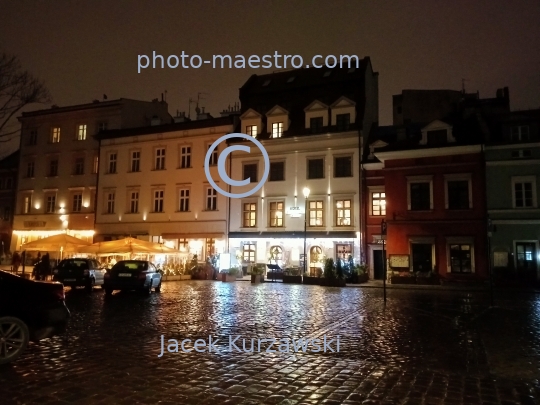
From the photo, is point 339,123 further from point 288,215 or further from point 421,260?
point 421,260

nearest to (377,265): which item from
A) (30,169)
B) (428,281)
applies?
(428,281)

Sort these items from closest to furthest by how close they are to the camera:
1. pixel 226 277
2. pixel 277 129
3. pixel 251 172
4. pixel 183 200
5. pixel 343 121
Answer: pixel 226 277, pixel 343 121, pixel 277 129, pixel 251 172, pixel 183 200

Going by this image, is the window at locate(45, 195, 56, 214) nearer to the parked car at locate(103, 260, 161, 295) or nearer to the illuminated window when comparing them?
the illuminated window

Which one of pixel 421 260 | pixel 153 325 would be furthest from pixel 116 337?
pixel 421 260

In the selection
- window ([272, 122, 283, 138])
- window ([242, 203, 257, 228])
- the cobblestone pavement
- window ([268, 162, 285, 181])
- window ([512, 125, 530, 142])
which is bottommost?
the cobblestone pavement

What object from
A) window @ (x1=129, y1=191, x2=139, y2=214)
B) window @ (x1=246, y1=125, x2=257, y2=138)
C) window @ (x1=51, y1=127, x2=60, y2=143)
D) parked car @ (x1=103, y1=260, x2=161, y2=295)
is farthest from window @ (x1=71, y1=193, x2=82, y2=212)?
parked car @ (x1=103, y1=260, x2=161, y2=295)

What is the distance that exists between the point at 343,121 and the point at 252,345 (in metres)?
28.9

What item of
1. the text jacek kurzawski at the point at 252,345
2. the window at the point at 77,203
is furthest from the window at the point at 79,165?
the text jacek kurzawski at the point at 252,345

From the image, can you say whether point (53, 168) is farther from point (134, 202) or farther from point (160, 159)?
point (160, 159)

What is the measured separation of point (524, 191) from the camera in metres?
30.3

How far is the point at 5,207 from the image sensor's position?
49.6 metres

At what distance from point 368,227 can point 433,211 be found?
4.79 m

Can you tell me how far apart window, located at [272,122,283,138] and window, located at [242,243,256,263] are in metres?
8.66

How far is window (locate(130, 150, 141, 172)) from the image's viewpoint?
43094mm
